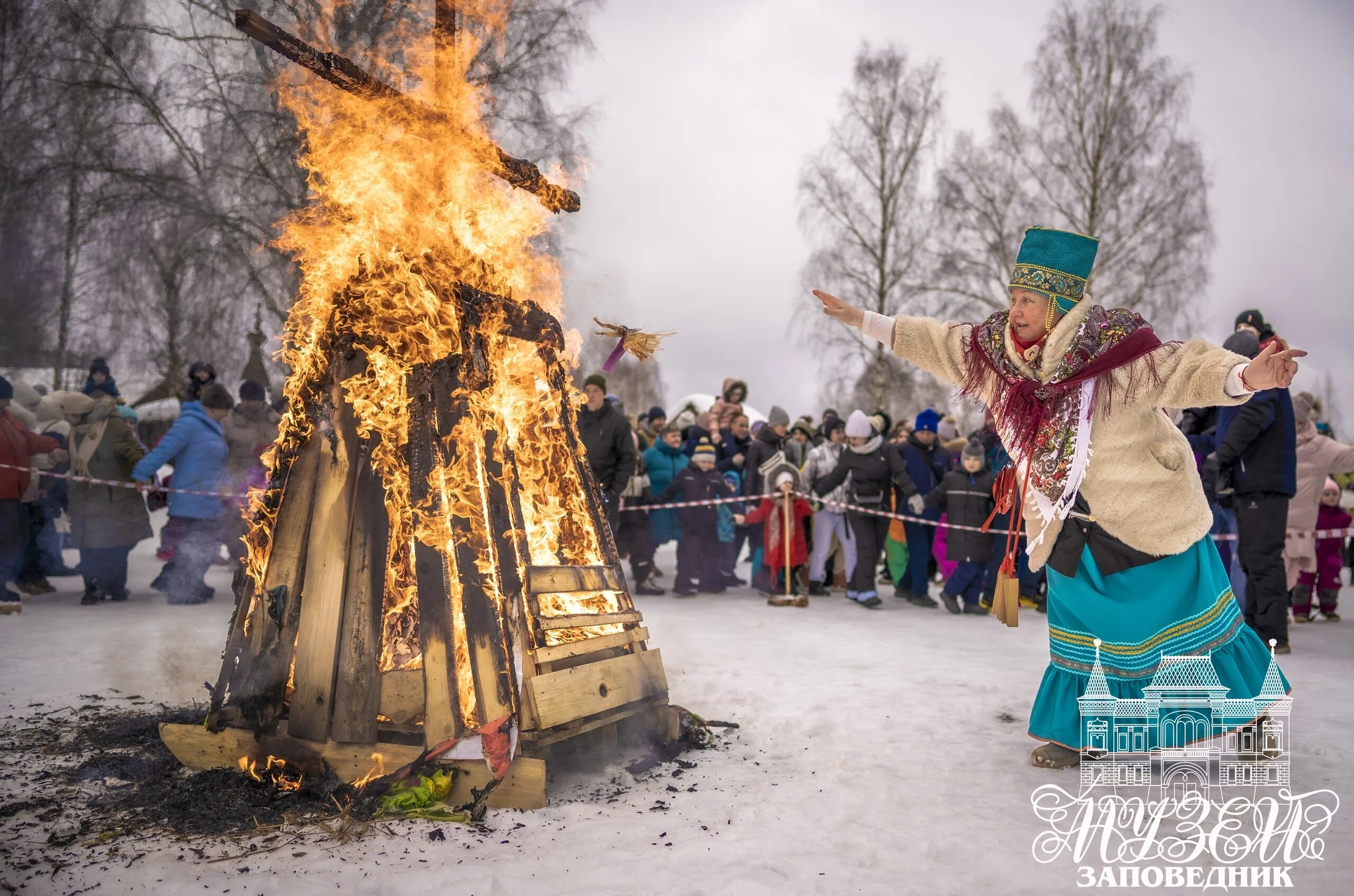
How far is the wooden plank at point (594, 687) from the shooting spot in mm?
3607

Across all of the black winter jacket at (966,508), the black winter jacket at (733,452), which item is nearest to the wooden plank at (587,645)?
the black winter jacket at (966,508)

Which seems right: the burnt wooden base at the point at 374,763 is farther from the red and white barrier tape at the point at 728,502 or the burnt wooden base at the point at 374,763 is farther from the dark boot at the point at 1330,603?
the dark boot at the point at 1330,603

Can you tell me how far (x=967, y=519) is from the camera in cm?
904

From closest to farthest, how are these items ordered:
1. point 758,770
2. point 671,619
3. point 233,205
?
point 758,770, point 671,619, point 233,205

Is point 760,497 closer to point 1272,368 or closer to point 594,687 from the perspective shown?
point 594,687

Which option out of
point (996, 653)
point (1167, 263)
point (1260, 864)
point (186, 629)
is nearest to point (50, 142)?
point (186, 629)

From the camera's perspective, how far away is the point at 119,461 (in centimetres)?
849

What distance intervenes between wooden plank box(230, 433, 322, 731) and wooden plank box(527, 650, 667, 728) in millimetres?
1067

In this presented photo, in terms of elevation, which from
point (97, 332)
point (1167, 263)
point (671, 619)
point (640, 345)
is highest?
point (1167, 263)

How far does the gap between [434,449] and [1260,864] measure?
3443 millimetres

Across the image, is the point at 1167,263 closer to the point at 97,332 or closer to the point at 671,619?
the point at 671,619

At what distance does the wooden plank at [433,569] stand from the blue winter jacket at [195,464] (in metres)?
5.82

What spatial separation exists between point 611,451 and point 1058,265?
6033 millimetres

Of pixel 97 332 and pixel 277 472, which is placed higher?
pixel 97 332
